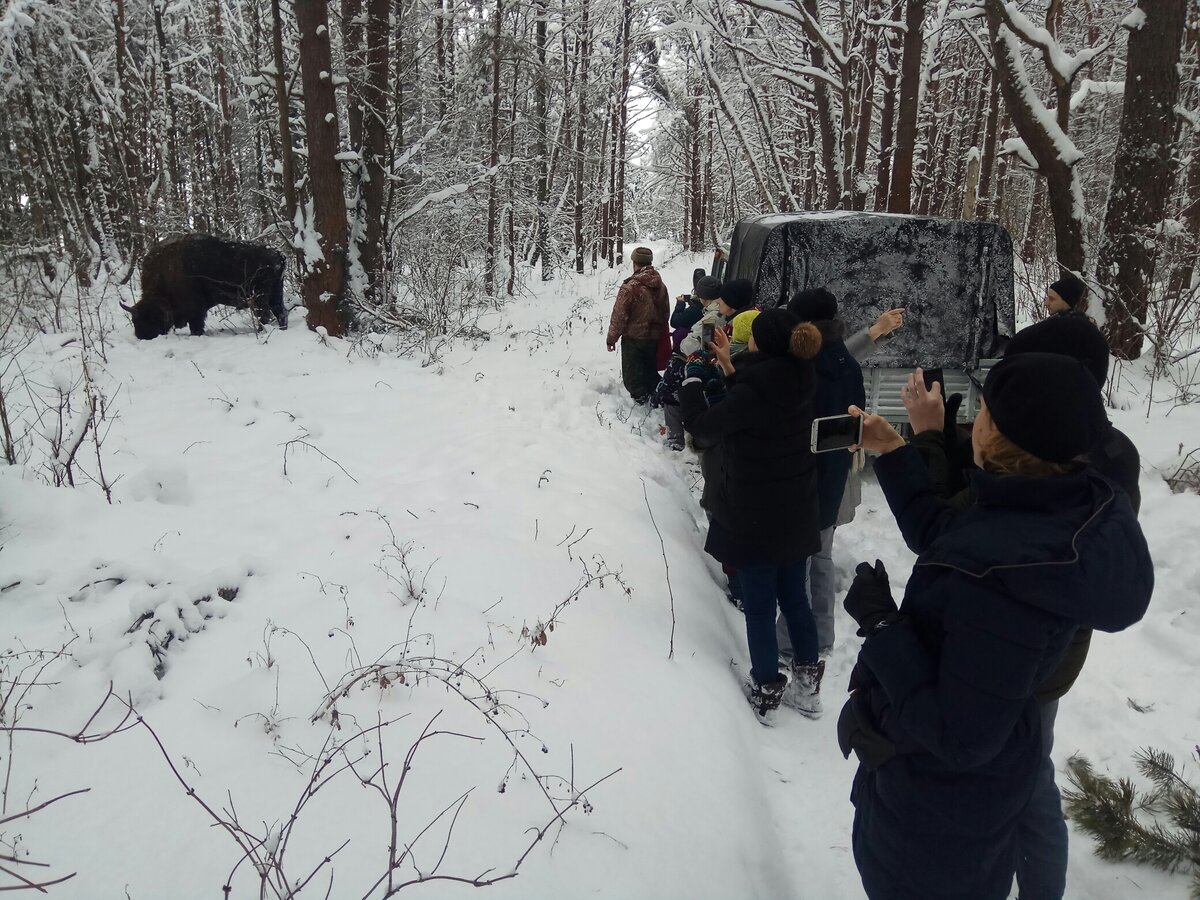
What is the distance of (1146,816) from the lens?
2.77 metres

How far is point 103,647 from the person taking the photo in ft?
9.09

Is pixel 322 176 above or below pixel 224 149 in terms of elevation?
below

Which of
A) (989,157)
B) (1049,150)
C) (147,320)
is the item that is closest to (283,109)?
(147,320)

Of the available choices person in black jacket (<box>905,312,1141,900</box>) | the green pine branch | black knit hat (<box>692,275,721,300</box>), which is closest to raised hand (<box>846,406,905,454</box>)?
person in black jacket (<box>905,312,1141,900</box>)

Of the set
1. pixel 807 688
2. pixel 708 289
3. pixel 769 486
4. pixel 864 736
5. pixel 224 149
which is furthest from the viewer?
pixel 224 149

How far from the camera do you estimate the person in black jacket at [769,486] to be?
318cm

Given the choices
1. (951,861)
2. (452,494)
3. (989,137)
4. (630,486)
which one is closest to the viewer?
(951,861)

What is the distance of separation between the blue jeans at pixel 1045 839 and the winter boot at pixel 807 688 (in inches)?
56.0

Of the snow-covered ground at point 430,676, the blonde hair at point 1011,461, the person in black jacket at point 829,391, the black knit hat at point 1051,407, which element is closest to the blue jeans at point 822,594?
the person in black jacket at point 829,391

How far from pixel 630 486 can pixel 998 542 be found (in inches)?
164

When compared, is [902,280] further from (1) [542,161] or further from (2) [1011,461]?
(1) [542,161]

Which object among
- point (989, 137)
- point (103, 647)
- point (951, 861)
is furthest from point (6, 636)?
point (989, 137)

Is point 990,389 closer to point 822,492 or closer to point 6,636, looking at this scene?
point 822,492

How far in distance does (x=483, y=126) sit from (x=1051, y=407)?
18.9 meters
